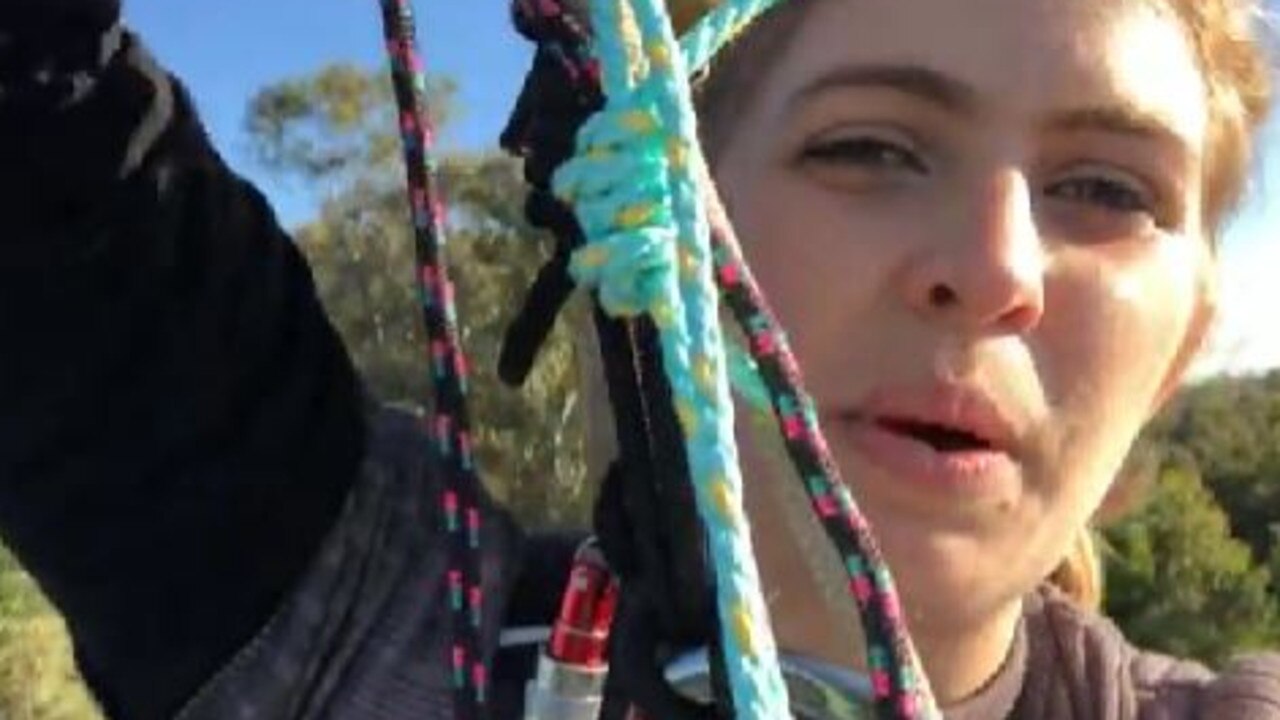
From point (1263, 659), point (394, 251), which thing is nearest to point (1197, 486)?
point (394, 251)

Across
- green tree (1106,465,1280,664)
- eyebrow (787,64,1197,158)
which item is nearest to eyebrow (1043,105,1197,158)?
eyebrow (787,64,1197,158)

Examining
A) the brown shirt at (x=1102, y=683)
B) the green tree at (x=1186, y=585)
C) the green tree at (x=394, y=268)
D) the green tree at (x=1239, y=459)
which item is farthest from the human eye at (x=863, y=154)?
the green tree at (x=1239, y=459)

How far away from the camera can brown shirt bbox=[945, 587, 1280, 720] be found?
937 mm

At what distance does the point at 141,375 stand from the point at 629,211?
265mm

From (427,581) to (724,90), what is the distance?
0.22 m

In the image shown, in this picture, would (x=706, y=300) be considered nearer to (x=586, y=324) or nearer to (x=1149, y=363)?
(x=586, y=324)

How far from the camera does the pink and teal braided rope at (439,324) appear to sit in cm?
63

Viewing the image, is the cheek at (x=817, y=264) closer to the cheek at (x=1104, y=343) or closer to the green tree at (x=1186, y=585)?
the cheek at (x=1104, y=343)

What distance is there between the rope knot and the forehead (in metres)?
0.22

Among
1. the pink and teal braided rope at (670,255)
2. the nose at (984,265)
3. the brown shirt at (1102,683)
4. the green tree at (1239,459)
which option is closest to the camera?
the pink and teal braided rope at (670,255)

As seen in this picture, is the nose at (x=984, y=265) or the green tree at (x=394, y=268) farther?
the green tree at (x=394, y=268)

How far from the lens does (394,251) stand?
958 centimetres

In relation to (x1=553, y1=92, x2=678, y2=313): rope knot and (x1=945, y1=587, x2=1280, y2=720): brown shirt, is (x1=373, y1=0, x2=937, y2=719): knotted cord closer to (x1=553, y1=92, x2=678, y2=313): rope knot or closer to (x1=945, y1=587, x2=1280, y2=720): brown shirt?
(x1=553, y1=92, x2=678, y2=313): rope knot

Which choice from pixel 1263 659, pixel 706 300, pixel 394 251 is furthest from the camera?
pixel 394 251
